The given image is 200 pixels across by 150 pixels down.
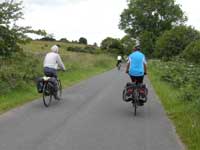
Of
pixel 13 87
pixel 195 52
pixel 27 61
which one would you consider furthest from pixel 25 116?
pixel 195 52

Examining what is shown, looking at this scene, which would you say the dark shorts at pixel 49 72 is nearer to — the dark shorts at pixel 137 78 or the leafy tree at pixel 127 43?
the dark shorts at pixel 137 78

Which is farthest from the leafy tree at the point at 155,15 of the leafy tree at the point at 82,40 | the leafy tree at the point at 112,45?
the leafy tree at the point at 82,40

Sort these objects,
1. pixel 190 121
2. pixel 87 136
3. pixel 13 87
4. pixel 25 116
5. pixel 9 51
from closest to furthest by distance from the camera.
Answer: pixel 87 136 < pixel 190 121 < pixel 25 116 < pixel 13 87 < pixel 9 51

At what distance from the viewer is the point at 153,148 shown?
28.7 ft

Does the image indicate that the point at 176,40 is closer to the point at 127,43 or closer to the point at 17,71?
the point at 17,71

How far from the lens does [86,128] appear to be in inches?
423

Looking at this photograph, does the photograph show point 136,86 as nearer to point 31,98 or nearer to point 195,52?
point 31,98

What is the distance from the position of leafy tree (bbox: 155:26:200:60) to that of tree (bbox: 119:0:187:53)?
36.5 meters

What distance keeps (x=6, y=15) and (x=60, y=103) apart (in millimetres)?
5798

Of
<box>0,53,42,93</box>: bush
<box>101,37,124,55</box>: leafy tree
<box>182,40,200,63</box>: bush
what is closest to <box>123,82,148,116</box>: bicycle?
<box>0,53,42,93</box>: bush

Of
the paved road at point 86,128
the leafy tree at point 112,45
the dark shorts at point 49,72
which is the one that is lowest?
the leafy tree at point 112,45

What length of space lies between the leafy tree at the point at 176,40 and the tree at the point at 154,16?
1437 inches

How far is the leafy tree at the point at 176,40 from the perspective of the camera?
5541 centimetres

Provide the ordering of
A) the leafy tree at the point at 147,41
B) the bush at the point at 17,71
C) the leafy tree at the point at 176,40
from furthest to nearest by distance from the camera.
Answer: the leafy tree at the point at 147,41 → the leafy tree at the point at 176,40 → the bush at the point at 17,71
